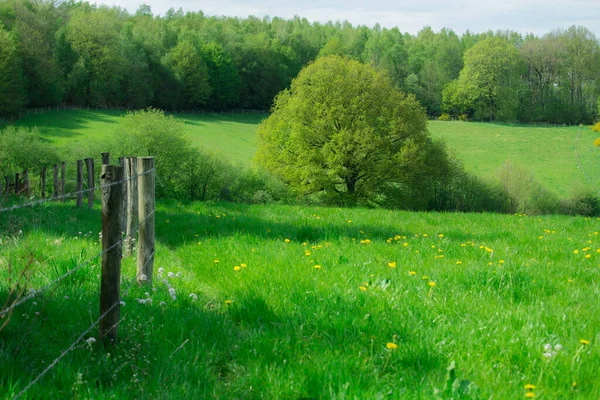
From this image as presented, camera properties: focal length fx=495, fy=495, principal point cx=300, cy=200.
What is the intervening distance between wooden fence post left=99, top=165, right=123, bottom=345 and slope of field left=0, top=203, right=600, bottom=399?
0.64 feet

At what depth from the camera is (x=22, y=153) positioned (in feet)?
118

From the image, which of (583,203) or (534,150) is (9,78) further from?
(534,150)

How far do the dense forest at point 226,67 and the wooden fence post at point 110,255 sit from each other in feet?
195

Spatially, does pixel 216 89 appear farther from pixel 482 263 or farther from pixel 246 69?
pixel 482 263

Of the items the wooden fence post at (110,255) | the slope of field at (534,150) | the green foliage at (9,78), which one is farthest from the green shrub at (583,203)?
the green foliage at (9,78)

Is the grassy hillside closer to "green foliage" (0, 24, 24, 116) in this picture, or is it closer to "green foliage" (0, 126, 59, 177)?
"green foliage" (0, 24, 24, 116)

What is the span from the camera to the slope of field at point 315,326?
3572 mm

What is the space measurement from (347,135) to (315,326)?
3050 centimetres

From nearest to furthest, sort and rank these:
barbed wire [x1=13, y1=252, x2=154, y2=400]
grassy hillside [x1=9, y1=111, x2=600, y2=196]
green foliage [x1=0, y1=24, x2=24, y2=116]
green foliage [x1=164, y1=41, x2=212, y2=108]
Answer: barbed wire [x1=13, y1=252, x2=154, y2=400] < grassy hillside [x1=9, y1=111, x2=600, y2=196] < green foliage [x1=0, y1=24, x2=24, y2=116] < green foliage [x1=164, y1=41, x2=212, y2=108]

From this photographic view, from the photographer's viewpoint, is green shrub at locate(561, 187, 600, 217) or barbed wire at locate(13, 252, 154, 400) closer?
barbed wire at locate(13, 252, 154, 400)

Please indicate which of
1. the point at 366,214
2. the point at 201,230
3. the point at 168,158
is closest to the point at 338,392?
the point at 201,230

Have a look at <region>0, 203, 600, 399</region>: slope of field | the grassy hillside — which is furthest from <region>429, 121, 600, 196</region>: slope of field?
<region>0, 203, 600, 399</region>: slope of field

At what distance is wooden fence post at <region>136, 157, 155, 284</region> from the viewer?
245 inches

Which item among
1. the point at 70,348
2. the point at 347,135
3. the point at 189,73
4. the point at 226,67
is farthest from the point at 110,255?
the point at 226,67
